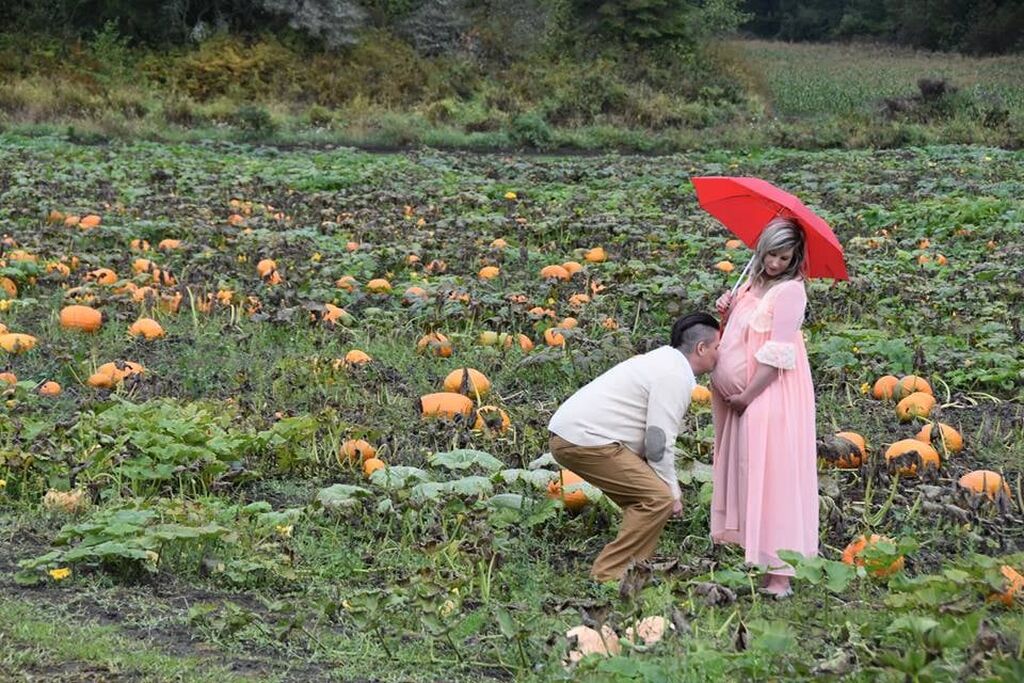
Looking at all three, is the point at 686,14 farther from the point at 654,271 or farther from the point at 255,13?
the point at 654,271

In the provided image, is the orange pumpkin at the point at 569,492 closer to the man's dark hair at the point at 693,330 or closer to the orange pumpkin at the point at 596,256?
the man's dark hair at the point at 693,330

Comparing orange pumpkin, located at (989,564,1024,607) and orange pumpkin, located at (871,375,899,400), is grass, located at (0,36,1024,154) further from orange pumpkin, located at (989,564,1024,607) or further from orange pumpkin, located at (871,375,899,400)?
orange pumpkin, located at (989,564,1024,607)

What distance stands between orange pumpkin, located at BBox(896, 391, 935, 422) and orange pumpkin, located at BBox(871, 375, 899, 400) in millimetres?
337

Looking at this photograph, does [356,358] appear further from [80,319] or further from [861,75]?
[861,75]

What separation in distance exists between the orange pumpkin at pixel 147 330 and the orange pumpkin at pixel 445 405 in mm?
1962

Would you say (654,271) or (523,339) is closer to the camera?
(523,339)

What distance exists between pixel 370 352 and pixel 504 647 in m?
3.74

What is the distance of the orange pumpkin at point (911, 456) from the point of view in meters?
5.37

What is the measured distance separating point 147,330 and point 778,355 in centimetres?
414

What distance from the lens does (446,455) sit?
208 inches

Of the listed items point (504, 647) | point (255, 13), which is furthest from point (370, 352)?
point (255, 13)

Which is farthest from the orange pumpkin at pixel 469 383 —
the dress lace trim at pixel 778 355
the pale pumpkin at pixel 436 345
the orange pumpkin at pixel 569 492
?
the dress lace trim at pixel 778 355

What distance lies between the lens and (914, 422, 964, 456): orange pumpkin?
5711mm

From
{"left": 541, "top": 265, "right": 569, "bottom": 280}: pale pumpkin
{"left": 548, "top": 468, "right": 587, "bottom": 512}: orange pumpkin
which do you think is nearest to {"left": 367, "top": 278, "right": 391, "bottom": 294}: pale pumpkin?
{"left": 541, "top": 265, "right": 569, "bottom": 280}: pale pumpkin
